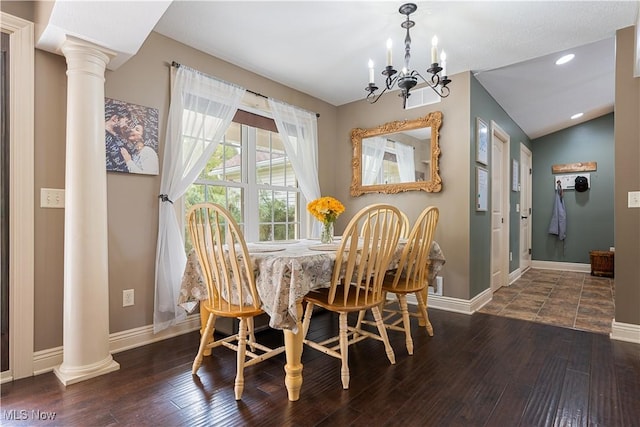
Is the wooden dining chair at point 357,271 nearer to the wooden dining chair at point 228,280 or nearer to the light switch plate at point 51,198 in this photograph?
the wooden dining chair at point 228,280

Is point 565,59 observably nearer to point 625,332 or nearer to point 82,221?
point 625,332

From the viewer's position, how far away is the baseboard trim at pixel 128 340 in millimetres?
1995

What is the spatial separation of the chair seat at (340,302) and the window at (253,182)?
4.36 feet

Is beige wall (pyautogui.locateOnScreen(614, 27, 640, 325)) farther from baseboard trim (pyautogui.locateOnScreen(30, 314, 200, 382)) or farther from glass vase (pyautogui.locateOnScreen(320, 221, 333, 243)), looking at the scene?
baseboard trim (pyautogui.locateOnScreen(30, 314, 200, 382))

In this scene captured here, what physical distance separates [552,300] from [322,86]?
3.45 meters

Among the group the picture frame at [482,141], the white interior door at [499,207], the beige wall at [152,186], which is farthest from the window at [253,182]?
the white interior door at [499,207]

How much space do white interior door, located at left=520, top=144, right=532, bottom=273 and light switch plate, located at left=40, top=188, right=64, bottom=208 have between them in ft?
19.2

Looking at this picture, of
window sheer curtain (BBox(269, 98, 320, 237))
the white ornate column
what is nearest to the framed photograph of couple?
the white ornate column

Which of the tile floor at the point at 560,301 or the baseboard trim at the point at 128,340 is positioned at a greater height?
the baseboard trim at the point at 128,340

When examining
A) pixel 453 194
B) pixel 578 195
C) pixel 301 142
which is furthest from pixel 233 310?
pixel 578 195

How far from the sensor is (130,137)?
7.71 feet

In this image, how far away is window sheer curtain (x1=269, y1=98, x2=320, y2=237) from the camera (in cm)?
347

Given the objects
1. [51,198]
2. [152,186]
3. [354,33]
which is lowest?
[51,198]

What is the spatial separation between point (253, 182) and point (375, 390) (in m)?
2.14
